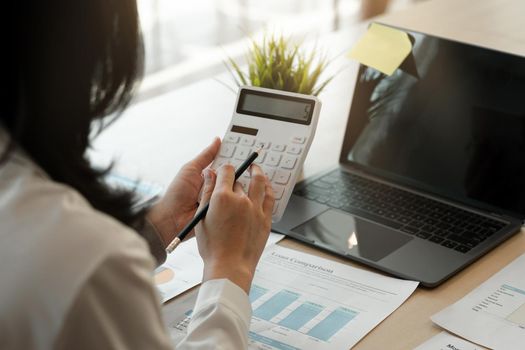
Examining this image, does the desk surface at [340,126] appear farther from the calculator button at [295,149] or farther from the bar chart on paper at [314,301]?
the calculator button at [295,149]

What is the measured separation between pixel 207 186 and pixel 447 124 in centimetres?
48

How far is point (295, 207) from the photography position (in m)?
1.36

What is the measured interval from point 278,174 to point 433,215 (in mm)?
293

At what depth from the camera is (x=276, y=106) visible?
126 cm

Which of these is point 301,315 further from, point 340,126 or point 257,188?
point 340,126

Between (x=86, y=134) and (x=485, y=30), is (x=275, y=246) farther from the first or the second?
(x=485, y=30)

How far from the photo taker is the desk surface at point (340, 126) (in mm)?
1104

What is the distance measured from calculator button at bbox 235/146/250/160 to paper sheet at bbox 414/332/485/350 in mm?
382

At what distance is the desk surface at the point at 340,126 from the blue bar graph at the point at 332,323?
0.04 metres

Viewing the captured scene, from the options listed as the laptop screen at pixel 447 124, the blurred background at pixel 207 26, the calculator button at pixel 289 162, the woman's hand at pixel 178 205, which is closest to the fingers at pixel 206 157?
the woman's hand at pixel 178 205

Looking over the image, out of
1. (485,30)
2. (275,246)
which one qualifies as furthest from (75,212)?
(485,30)

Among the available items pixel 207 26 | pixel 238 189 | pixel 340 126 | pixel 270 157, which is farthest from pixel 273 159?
pixel 207 26

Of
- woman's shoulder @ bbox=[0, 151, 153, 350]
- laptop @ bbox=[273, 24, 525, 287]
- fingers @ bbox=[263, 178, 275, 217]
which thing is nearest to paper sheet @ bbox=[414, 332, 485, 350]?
laptop @ bbox=[273, 24, 525, 287]

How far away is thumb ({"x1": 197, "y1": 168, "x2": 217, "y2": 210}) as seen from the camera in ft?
3.56
